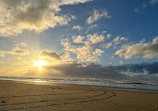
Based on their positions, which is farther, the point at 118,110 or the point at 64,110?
the point at 118,110

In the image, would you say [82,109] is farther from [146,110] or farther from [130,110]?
[146,110]

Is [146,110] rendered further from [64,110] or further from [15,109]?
[15,109]

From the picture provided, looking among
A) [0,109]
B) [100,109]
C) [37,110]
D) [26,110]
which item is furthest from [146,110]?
[0,109]

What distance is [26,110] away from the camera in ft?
31.9

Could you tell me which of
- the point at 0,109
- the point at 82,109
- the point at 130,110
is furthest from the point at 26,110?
the point at 130,110

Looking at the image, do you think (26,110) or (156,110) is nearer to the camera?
(26,110)

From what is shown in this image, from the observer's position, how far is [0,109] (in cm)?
970

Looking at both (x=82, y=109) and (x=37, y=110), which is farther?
(x=82, y=109)

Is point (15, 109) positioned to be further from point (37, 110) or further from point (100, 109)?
point (100, 109)

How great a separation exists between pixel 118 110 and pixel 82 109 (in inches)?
102

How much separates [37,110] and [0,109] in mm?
2294

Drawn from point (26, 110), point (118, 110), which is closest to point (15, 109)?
point (26, 110)

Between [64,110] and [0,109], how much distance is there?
13.2 ft

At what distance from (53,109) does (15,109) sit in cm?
239
